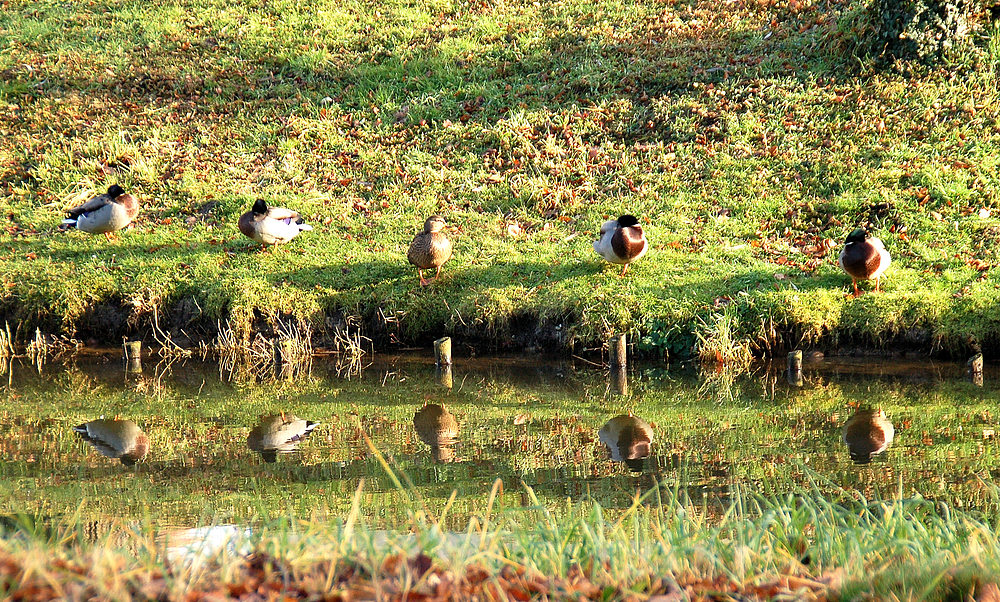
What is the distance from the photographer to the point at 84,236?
1493 centimetres

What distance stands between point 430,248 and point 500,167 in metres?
4.61

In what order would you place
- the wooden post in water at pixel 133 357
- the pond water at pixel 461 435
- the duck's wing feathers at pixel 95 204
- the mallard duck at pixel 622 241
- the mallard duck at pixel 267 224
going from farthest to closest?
1. the duck's wing feathers at pixel 95 204
2. the mallard duck at pixel 267 224
3. the mallard duck at pixel 622 241
4. the wooden post in water at pixel 133 357
5. the pond water at pixel 461 435

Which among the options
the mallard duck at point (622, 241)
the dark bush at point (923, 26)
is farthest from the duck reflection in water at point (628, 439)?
the dark bush at point (923, 26)

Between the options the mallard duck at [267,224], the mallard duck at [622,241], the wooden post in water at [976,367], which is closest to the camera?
the wooden post in water at [976,367]

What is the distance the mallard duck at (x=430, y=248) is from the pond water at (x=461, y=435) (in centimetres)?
138

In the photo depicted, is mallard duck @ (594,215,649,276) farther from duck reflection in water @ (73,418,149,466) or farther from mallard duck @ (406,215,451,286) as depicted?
duck reflection in water @ (73,418,149,466)

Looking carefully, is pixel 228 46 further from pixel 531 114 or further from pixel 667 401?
pixel 667 401

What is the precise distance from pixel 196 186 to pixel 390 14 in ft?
27.4

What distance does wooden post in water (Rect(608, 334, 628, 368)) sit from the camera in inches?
456

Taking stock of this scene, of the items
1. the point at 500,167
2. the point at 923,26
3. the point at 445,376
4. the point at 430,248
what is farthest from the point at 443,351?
the point at 923,26

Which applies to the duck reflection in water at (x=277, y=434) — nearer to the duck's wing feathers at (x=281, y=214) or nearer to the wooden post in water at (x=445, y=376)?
the wooden post in water at (x=445, y=376)

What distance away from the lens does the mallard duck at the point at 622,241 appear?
1233cm

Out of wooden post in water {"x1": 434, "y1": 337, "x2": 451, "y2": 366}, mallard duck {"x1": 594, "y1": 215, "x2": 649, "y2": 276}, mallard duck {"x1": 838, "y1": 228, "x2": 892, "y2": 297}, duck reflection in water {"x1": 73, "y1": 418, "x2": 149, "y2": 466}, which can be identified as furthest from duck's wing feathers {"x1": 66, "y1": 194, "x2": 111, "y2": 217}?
mallard duck {"x1": 838, "y1": 228, "x2": 892, "y2": 297}

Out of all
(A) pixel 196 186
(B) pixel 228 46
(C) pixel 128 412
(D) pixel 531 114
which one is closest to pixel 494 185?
(D) pixel 531 114
